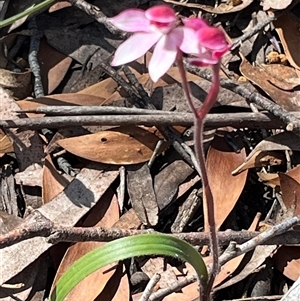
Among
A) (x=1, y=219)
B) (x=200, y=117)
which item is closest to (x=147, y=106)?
(x=1, y=219)

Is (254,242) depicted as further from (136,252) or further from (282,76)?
(282,76)

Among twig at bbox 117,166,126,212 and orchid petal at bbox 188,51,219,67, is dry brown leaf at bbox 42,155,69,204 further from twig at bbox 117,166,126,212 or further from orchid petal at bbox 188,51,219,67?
orchid petal at bbox 188,51,219,67

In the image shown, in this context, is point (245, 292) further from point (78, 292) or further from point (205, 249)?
point (78, 292)

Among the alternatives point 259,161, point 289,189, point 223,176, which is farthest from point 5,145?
point 289,189

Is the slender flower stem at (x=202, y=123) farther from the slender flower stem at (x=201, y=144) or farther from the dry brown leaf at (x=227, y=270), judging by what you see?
the dry brown leaf at (x=227, y=270)

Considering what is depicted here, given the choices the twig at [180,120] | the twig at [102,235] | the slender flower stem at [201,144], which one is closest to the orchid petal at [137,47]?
the slender flower stem at [201,144]

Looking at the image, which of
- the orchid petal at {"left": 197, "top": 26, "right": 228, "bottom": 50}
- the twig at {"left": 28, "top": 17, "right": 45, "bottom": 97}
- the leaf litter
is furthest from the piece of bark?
the orchid petal at {"left": 197, "top": 26, "right": 228, "bottom": 50}
